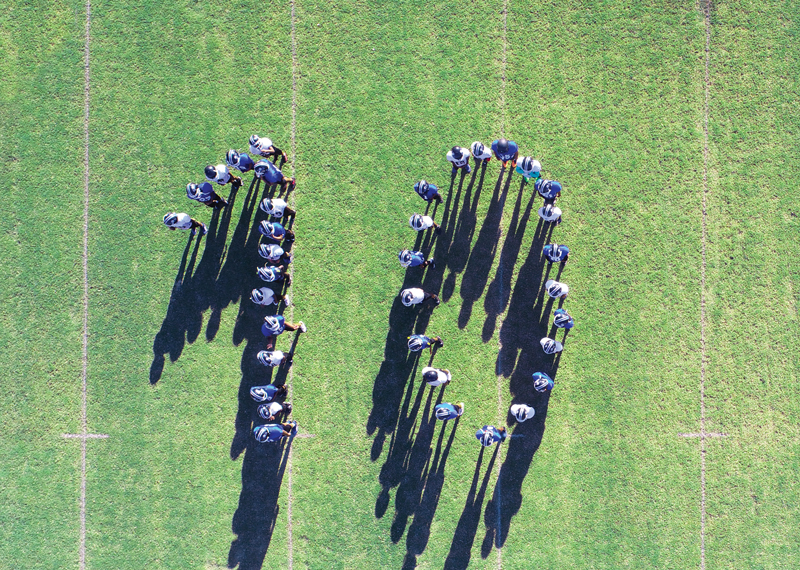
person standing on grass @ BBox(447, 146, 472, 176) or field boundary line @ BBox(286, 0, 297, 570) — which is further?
field boundary line @ BBox(286, 0, 297, 570)

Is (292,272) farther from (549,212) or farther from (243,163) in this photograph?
(549,212)

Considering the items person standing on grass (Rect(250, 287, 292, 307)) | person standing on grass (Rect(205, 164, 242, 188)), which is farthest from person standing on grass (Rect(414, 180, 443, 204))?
person standing on grass (Rect(205, 164, 242, 188))

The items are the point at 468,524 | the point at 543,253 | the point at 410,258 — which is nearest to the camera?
the point at 410,258

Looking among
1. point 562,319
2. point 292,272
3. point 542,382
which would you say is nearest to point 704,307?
point 562,319

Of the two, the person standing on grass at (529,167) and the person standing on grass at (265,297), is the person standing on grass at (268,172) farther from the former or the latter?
the person standing on grass at (529,167)

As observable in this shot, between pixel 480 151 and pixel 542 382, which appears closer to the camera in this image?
pixel 542 382

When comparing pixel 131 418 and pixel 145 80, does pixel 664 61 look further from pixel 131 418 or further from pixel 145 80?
pixel 131 418

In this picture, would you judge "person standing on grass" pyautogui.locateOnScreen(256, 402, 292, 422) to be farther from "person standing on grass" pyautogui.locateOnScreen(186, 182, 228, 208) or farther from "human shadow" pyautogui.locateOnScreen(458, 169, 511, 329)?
"person standing on grass" pyautogui.locateOnScreen(186, 182, 228, 208)

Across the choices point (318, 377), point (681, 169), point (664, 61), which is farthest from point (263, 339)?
point (664, 61)
